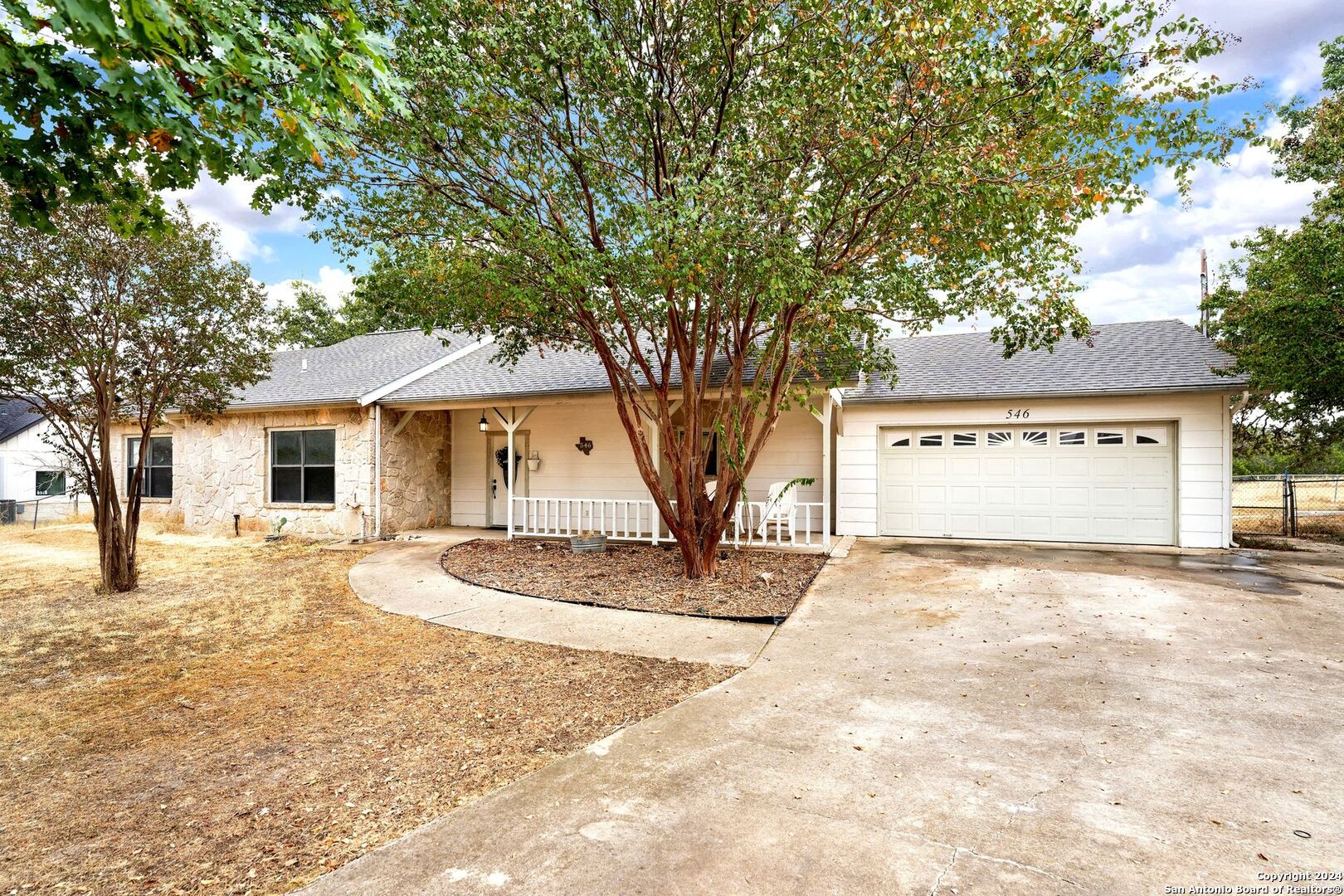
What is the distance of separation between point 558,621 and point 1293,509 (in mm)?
13582

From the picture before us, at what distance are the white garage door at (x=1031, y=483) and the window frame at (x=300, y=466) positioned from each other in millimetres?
9783

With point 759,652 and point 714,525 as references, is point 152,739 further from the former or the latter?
point 714,525

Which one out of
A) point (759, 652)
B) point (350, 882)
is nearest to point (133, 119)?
point (350, 882)

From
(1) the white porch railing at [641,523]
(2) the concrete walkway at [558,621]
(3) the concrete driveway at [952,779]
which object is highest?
(1) the white porch railing at [641,523]

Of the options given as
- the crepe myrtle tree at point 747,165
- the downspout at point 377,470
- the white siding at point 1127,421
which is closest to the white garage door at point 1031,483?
the white siding at point 1127,421

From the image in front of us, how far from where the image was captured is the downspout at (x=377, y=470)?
1098cm

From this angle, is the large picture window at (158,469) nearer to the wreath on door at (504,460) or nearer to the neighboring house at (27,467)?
the neighboring house at (27,467)

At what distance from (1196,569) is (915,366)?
5257 mm

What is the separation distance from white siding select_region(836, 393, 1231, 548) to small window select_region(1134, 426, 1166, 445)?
159 mm

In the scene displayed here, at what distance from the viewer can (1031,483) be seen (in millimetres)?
9820

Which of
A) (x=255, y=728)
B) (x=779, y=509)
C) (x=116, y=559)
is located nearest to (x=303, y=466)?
(x=116, y=559)

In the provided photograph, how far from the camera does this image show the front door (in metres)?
12.2

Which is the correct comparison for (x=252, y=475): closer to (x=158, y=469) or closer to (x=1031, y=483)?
(x=158, y=469)

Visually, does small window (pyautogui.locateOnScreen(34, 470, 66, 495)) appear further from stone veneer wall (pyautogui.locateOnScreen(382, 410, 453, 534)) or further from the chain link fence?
the chain link fence
